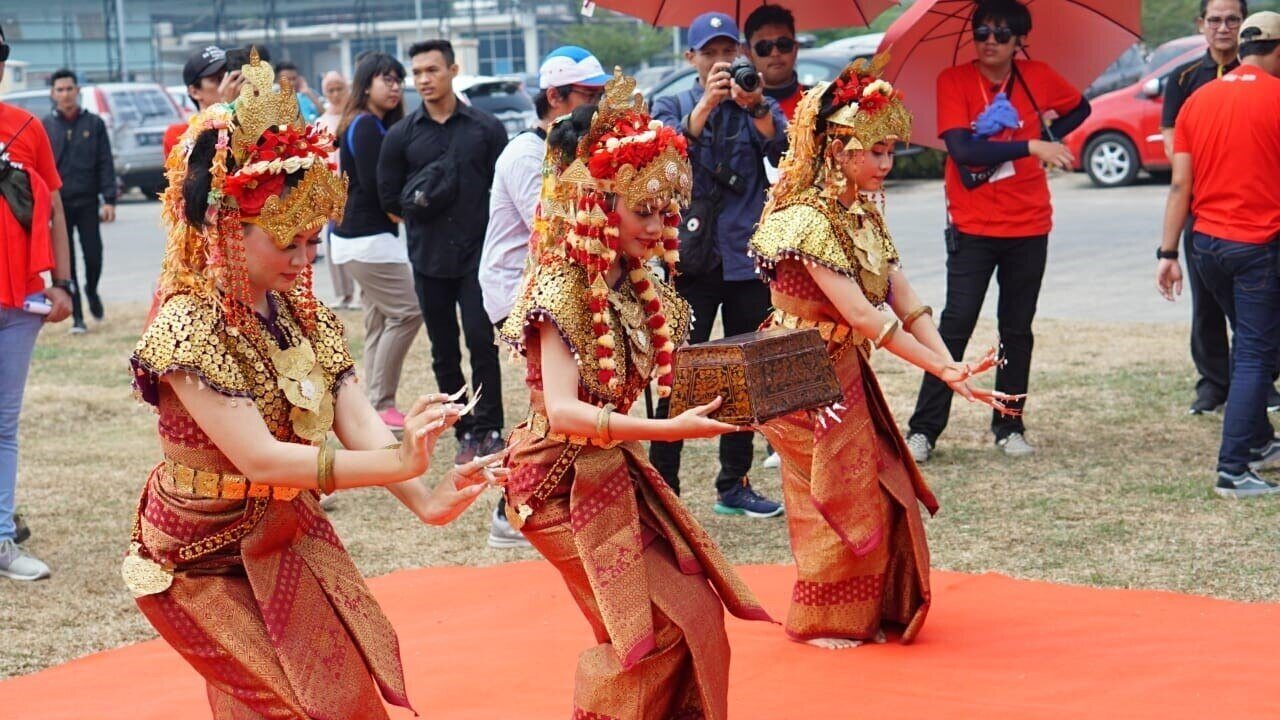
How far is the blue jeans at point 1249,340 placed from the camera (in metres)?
5.78

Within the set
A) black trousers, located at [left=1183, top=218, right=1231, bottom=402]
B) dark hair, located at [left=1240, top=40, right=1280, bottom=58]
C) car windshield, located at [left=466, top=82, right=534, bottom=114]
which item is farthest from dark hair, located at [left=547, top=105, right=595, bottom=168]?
car windshield, located at [left=466, top=82, right=534, bottom=114]

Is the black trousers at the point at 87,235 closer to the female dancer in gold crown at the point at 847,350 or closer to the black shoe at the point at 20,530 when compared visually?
the black shoe at the point at 20,530

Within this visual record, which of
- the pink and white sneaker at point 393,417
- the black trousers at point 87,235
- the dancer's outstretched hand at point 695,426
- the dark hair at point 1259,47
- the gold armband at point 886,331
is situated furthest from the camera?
the black trousers at point 87,235

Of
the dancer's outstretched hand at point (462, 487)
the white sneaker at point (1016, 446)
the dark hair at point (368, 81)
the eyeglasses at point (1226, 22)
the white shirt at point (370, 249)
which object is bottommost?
the white sneaker at point (1016, 446)

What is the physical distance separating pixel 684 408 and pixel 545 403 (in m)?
0.31

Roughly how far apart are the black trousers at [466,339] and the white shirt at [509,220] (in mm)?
605

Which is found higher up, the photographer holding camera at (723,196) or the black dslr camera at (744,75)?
the black dslr camera at (744,75)

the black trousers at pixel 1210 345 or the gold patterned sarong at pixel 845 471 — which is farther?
the black trousers at pixel 1210 345

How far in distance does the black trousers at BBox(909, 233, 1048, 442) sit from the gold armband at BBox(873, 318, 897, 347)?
7.67 feet

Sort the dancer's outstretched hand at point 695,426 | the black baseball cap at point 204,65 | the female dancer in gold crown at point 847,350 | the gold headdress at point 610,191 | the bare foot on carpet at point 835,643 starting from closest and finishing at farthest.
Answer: the dancer's outstretched hand at point 695,426 < the gold headdress at point 610,191 < the female dancer in gold crown at point 847,350 < the bare foot on carpet at point 835,643 < the black baseball cap at point 204,65

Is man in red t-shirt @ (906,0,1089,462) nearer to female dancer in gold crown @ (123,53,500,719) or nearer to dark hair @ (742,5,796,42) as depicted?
dark hair @ (742,5,796,42)

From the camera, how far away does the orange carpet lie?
13.4 feet

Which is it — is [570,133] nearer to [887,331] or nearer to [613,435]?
[613,435]

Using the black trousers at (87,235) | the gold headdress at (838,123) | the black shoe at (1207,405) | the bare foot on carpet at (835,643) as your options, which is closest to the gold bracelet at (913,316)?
the gold headdress at (838,123)
